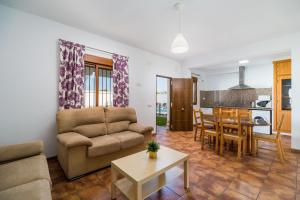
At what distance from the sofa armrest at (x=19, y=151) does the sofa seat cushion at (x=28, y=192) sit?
72 cm

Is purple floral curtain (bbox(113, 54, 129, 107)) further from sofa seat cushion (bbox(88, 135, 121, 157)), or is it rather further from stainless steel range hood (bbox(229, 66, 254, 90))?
stainless steel range hood (bbox(229, 66, 254, 90))

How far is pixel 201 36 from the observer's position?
339 cm

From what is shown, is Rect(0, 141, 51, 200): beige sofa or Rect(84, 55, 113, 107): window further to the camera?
Rect(84, 55, 113, 107): window

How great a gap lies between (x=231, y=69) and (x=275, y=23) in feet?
11.2

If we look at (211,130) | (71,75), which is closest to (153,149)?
(211,130)

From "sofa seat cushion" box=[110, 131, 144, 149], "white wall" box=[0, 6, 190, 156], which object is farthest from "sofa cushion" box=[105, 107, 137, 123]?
"white wall" box=[0, 6, 190, 156]

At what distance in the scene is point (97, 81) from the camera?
3.50 meters

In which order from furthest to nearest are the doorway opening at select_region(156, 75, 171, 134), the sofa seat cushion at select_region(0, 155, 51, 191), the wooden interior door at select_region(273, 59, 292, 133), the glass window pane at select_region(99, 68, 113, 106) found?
the doorway opening at select_region(156, 75, 171, 134), the wooden interior door at select_region(273, 59, 292, 133), the glass window pane at select_region(99, 68, 113, 106), the sofa seat cushion at select_region(0, 155, 51, 191)

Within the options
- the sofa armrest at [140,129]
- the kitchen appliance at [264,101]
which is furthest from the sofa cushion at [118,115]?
the kitchen appliance at [264,101]

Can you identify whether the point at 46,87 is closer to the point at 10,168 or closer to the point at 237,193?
the point at 10,168

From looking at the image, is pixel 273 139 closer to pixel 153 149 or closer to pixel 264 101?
pixel 153 149

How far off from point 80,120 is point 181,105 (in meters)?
3.63

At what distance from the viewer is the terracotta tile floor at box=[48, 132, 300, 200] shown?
67.8 inches

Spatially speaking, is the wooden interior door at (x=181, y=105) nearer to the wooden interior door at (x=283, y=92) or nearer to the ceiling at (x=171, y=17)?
the ceiling at (x=171, y=17)
